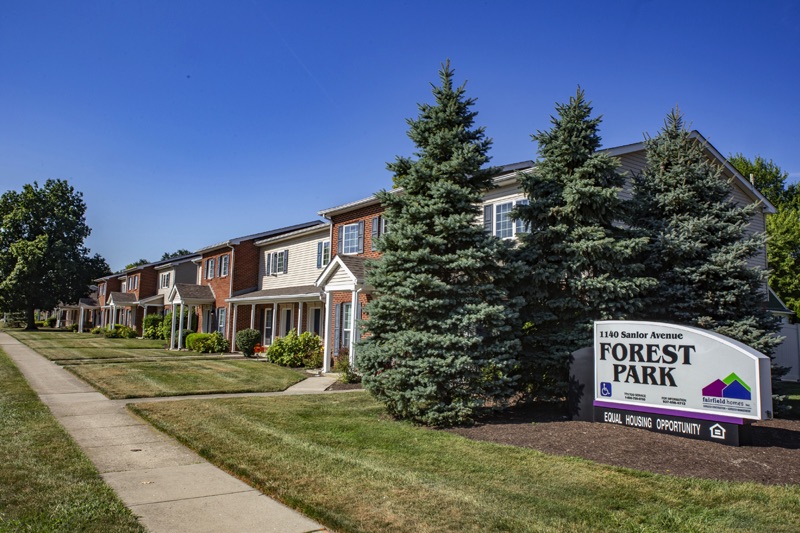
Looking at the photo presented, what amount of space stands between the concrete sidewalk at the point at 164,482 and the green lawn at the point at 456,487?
25 centimetres

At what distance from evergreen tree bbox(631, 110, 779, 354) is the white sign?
2.66 meters

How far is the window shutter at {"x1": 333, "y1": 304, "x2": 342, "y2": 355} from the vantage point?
2155cm

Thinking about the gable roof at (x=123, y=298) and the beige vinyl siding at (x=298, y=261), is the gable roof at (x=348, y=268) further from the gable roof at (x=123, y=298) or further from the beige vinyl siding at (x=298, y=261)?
the gable roof at (x=123, y=298)

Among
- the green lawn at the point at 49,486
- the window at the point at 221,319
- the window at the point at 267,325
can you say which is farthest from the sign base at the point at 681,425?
the window at the point at 221,319

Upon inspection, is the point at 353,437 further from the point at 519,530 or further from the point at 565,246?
the point at 565,246

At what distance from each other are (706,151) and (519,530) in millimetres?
16688

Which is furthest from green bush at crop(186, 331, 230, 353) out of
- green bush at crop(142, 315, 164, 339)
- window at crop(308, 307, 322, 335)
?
green bush at crop(142, 315, 164, 339)

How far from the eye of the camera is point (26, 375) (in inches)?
680

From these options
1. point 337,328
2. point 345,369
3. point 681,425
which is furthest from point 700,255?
point 337,328

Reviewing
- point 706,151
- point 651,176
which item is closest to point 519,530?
point 651,176

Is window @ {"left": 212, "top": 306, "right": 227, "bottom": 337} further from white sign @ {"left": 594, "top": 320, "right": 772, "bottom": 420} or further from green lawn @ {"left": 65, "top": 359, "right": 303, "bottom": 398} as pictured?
white sign @ {"left": 594, "top": 320, "right": 772, "bottom": 420}

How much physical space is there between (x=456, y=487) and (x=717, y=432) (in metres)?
4.54

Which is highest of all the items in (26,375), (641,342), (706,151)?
(706,151)

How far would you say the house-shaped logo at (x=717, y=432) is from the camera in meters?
8.25
